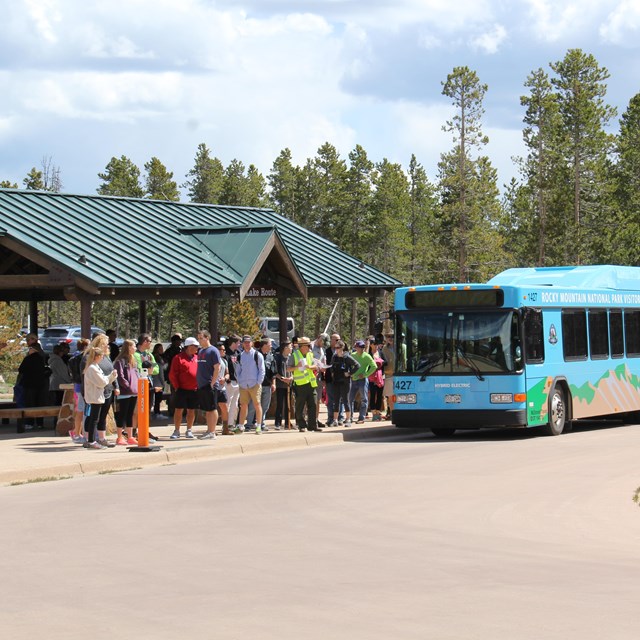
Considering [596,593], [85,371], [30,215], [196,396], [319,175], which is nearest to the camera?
[596,593]

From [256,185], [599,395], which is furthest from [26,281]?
[256,185]

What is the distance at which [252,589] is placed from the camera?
906 centimetres

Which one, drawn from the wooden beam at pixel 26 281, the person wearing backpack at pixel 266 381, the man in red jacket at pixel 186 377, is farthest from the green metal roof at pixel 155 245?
the man in red jacket at pixel 186 377

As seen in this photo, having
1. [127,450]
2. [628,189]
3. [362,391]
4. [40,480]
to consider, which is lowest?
[40,480]

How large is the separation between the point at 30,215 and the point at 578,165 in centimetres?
5024

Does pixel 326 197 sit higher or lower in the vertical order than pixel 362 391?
higher

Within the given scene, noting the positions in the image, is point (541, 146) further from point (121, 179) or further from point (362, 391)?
point (362, 391)

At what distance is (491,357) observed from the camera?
22812mm

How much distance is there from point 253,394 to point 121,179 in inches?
2577

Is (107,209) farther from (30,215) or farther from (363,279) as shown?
(363,279)

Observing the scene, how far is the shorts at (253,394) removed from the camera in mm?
23797

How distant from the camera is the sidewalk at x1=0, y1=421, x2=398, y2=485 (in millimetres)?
17906

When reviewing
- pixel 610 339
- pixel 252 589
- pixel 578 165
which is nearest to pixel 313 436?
pixel 610 339

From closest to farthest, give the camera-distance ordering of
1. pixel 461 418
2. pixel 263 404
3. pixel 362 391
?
pixel 461 418
pixel 263 404
pixel 362 391
